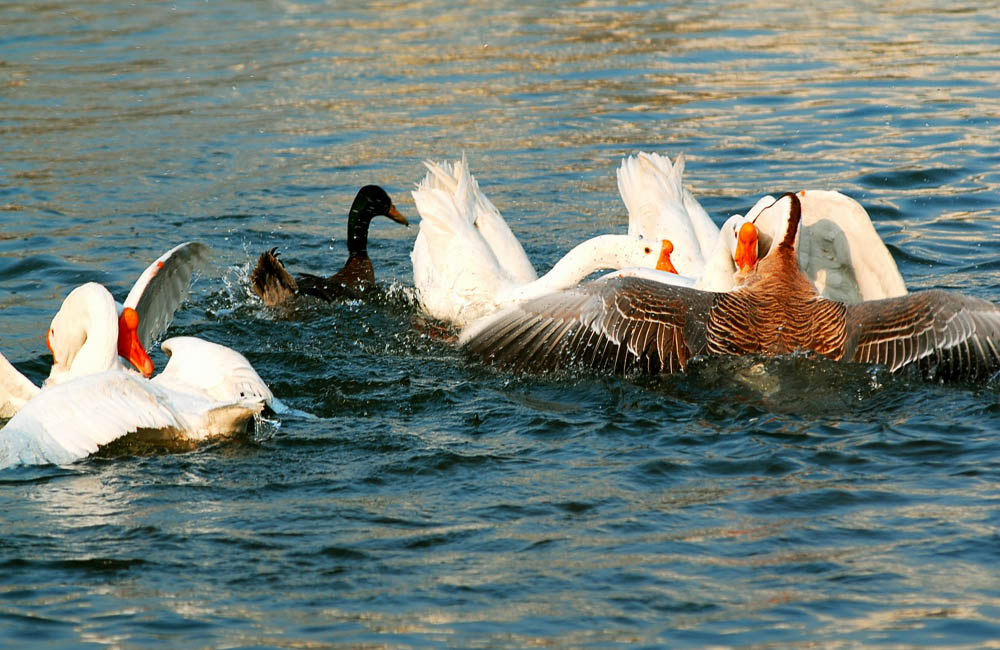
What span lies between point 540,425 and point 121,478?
2196mm

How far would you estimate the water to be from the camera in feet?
16.8

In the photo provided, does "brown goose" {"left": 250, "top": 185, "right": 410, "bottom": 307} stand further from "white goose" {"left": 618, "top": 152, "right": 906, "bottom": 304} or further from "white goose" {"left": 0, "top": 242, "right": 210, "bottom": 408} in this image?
"white goose" {"left": 618, "top": 152, "right": 906, "bottom": 304}

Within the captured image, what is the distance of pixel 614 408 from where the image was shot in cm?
736

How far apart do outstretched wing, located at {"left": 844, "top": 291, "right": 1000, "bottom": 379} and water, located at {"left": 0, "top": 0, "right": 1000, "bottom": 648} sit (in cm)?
15

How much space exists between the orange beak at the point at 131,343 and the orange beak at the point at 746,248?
3.71m

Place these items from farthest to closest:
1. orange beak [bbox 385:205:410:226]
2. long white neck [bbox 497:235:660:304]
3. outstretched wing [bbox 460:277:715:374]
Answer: orange beak [bbox 385:205:410:226] < long white neck [bbox 497:235:660:304] < outstretched wing [bbox 460:277:715:374]

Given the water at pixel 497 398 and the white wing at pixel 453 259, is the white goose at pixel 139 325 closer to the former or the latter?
the water at pixel 497 398

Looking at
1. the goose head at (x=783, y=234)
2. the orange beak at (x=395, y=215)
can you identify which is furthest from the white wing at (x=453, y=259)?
the goose head at (x=783, y=234)

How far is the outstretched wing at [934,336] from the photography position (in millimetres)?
7480

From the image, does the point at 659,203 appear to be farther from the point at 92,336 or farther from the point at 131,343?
the point at 92,336

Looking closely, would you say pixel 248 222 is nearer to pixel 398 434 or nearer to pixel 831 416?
pixel 398 434

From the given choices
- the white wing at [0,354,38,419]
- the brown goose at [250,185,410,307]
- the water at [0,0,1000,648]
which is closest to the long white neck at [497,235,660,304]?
the water at [0,0,1000,648]

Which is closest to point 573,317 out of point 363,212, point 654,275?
point 654,275

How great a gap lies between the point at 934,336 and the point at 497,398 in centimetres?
255
